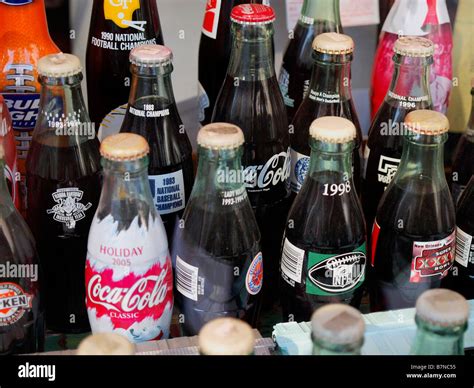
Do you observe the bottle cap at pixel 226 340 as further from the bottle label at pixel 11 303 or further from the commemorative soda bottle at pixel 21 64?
the commemorative soda bottle at pixel 21 64

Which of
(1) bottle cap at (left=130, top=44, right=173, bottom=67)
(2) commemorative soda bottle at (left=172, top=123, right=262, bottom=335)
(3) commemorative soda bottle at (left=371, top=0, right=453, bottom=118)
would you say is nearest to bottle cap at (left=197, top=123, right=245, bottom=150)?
(2) commemorative soda bottle at (left=172, top=123, right=262, bottom=335)

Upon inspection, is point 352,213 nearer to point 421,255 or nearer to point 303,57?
point 421,255

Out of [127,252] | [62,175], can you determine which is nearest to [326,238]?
[127,252]

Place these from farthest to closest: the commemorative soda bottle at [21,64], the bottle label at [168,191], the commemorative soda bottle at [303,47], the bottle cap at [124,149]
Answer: the commemorative soda bottle at [303,47]
the commemorative soda bottle at [21,64]
the bottle label at [168,191]
the bottle cap at [124,149]

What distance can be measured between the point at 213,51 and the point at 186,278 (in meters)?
0.52

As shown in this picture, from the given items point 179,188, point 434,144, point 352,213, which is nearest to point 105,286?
point 179,188

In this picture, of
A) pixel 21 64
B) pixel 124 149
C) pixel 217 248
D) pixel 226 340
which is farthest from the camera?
pixel 21 64

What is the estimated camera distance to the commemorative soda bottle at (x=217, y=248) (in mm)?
930

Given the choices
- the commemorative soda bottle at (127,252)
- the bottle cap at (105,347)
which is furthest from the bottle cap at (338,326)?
the commemorative soda bottle at (127,252)

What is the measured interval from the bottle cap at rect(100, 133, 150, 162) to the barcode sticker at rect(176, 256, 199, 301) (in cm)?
17

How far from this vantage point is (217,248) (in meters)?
0.95

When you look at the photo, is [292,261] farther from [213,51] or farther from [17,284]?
[213,51]

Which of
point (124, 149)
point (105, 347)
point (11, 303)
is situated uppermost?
point (124, 149)
